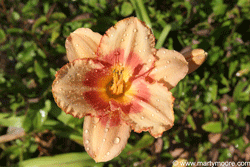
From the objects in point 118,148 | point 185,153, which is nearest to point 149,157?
point 185,153

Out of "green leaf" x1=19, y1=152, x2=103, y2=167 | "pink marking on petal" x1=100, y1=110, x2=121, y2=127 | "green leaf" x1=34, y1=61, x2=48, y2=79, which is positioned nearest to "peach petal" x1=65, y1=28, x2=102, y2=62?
"pink marking on petal" x1=100, y1=110, x2=121, y2=127

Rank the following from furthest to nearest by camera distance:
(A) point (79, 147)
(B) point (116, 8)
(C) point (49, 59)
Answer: (A) point (79, 147), (C) point (49, 59), (B) point (116, 8)

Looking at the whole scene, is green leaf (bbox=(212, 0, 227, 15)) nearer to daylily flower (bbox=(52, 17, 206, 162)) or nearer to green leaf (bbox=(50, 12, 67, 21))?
daylily flower (bbox=(52, 17, 206, 162))

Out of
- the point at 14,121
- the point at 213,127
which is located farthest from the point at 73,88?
the point at 213,127

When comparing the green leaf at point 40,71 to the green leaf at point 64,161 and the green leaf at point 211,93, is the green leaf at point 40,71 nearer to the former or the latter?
the green leaf at point 64,161

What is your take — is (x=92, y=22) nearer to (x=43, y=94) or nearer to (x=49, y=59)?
(x=49, y=59)
